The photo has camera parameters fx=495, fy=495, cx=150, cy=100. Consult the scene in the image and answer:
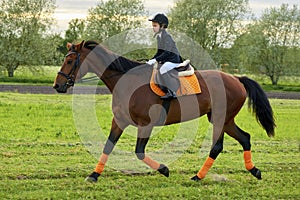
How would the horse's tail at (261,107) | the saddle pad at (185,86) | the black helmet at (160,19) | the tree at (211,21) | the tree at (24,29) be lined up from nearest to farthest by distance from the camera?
the black helmet at (160,19) → the saddle pad at (185,86) → the horse's tail at (261,107) → the tree at (24,29) → the tree at (211,21)

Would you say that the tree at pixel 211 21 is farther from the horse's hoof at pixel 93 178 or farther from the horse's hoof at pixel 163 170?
the horse's hoof at pixel 93 178

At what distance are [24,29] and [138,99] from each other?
36.0m

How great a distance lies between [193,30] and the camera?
4397cm

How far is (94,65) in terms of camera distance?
27.8 feet

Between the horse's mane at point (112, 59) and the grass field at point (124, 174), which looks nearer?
the grass field at point (124, 174)

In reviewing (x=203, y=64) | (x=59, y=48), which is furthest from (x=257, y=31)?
(x=59, y=48)

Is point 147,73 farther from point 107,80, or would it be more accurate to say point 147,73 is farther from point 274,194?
point 274,194

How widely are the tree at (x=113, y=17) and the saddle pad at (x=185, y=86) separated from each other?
3099 cm

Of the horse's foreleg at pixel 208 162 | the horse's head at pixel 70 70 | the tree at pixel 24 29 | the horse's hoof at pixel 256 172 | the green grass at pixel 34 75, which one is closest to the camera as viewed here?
the horse's head at pixel 70 70

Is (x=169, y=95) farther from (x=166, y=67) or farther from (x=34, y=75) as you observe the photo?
(x=34, y=75)

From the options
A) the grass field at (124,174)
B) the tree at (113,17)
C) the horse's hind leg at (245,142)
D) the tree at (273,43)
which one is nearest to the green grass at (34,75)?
the tree at (113,17)

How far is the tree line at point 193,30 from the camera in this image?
1629 inches

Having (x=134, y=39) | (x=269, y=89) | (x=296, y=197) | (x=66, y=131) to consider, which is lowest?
(x=269, y=89)

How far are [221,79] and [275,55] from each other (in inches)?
1520
